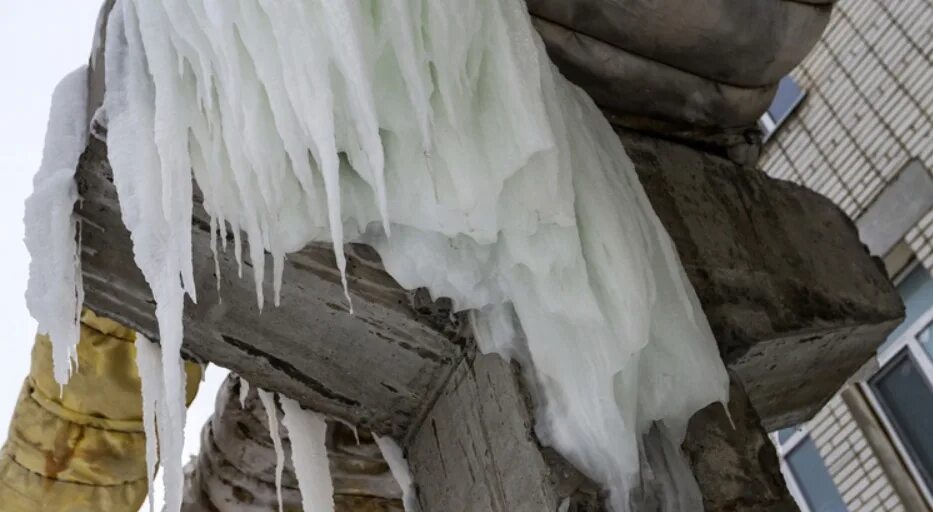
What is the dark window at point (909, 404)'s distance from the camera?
141 inches

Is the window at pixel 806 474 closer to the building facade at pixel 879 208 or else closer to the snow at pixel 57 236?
the building facade at pixel 879 208

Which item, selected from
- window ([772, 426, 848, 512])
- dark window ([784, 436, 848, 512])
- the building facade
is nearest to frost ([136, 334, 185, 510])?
the building facade

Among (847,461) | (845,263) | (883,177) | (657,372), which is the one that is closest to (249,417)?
(657,372)

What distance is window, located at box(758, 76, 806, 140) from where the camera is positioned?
4.55m

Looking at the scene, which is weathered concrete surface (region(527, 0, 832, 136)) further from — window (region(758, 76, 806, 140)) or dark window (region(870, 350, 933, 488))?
window (region(758, 76, 806, 140))

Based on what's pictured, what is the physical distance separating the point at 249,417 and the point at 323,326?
0.76 m

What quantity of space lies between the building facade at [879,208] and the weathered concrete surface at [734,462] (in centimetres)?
203

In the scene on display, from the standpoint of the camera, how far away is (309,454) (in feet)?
6.04

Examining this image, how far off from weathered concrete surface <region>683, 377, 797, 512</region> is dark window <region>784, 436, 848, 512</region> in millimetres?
2519

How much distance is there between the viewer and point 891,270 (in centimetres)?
387

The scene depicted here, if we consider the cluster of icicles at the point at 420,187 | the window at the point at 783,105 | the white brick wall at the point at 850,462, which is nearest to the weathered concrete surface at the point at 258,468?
the cluster of icicles at the point at 420,187

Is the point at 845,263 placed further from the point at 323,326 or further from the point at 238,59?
the point at 238,59

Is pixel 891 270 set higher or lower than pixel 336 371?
higher

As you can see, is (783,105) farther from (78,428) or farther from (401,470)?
(78,428)
